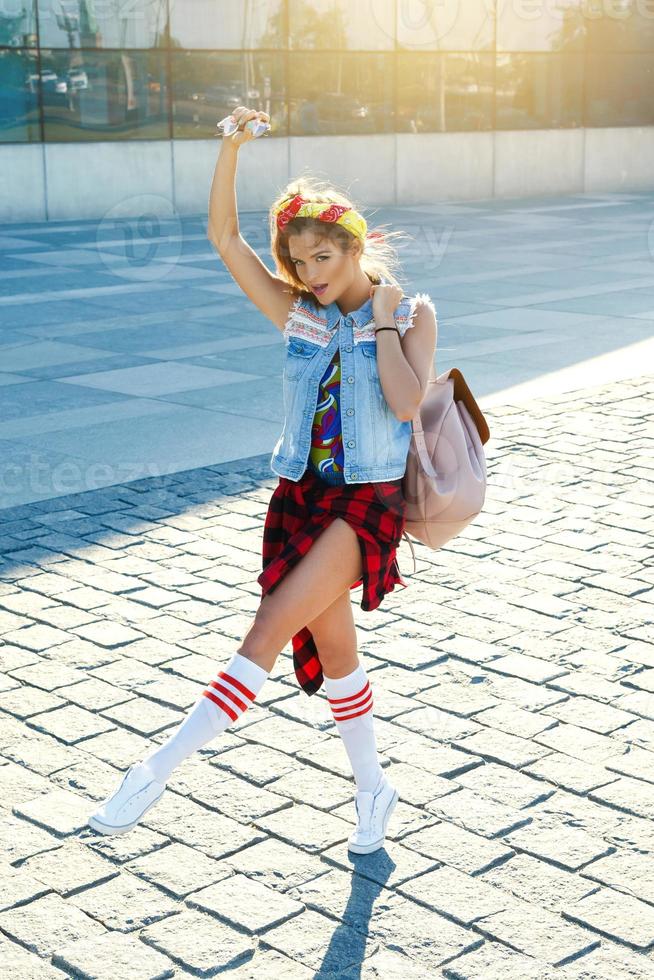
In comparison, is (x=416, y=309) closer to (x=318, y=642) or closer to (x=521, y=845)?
(x=318, y=642)

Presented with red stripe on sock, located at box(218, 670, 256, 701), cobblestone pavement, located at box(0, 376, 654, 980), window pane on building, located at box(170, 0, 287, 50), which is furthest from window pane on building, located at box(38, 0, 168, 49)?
red stripe on sock, located at box(218, 670, 256, 701)

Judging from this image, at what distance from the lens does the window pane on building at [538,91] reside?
26.4 meters

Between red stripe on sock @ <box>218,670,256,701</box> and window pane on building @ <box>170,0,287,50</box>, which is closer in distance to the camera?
red stripe on sock @ <box>218,670,256,701</box>

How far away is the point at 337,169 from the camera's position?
80.7ft

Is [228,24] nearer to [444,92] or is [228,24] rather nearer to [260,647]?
[444,92]

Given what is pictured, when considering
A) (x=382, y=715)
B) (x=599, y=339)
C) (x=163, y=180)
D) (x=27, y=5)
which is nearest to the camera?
(x=382, y=715)

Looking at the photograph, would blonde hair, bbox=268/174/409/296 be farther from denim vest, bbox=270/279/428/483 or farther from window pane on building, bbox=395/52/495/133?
window pane on building, bbox=395/52/495/133

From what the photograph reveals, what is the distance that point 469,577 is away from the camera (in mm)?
6016

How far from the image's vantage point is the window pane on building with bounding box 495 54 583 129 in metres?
26.4

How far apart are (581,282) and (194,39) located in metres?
10.3

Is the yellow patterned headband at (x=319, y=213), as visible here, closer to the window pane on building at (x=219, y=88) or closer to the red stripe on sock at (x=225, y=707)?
the red stripe on sock at (x=225, y=707)

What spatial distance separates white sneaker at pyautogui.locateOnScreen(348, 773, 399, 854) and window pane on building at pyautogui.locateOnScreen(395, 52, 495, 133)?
74.4 ft

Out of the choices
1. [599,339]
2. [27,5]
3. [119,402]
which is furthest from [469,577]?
[27,5]

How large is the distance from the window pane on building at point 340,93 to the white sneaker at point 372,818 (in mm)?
21381
